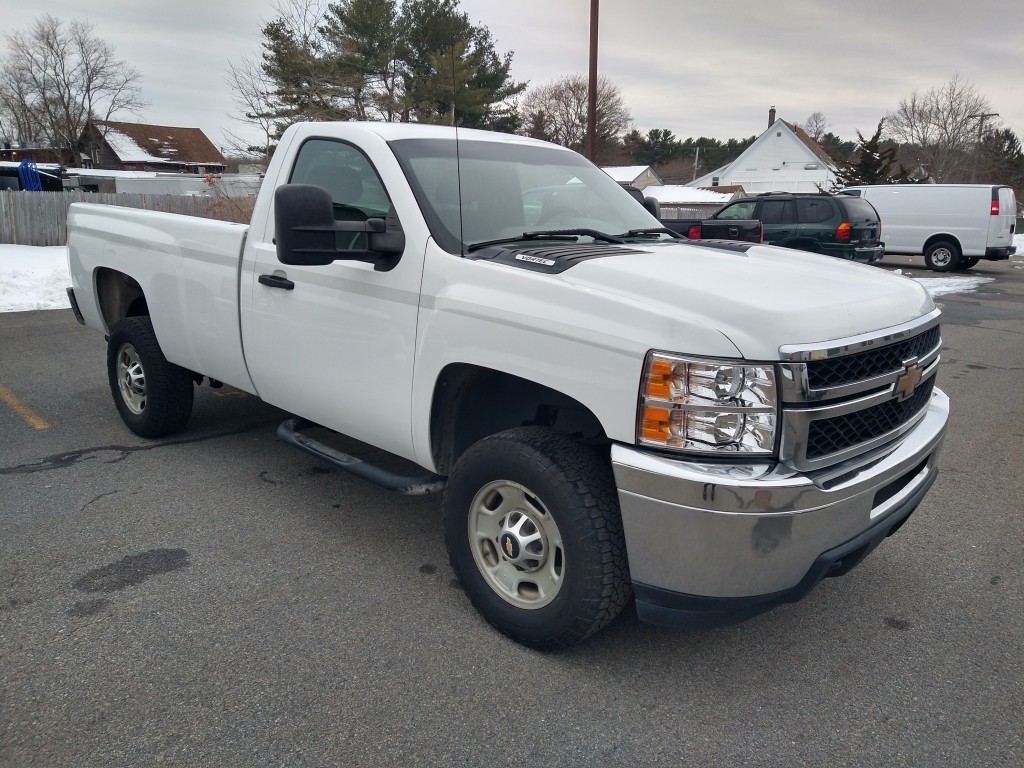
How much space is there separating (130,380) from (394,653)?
10.7ft

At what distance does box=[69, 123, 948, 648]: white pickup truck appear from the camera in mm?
2441

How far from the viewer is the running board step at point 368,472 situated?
3412 millimetres

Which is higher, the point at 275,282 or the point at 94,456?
the point at 275,282

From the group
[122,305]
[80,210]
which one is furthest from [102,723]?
[80,210]

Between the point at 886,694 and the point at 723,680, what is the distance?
21.8 inches

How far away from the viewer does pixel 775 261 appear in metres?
3.36

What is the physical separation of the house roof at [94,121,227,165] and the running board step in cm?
6404

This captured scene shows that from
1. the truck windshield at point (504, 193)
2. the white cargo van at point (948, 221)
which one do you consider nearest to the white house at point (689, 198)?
the white cargo van at point (948, 221)

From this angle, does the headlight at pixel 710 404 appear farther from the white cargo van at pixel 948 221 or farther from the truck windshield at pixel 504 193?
the white cargo van at pixel 948 221

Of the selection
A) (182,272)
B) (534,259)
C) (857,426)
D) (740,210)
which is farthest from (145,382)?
(740,210)

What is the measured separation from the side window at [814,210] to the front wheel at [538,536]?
14977 mm

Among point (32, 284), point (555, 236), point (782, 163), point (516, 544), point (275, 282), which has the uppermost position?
point (782, 163)

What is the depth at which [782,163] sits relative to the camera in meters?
60.2

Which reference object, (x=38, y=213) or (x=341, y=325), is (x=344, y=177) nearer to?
(x=341, y=325)
